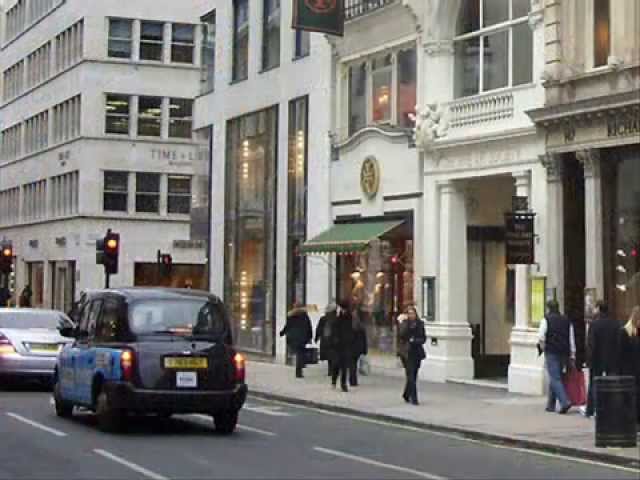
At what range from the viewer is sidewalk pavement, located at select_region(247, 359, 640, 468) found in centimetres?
1584

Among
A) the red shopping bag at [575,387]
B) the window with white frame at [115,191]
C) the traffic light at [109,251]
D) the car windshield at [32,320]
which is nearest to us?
the red shopping bag at [575,387]

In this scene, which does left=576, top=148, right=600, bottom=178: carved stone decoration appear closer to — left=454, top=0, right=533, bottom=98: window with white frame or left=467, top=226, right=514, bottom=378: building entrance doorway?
left=454, top=0, right=533, bottom=98: window with white frame

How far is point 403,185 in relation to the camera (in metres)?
28.3

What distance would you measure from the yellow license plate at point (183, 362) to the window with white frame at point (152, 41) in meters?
43.6

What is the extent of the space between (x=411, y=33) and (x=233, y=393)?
46.4ft

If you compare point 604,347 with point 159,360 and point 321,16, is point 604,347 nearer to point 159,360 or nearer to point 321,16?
point 159,360

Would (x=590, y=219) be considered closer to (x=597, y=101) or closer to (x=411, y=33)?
(x=597, y=101)

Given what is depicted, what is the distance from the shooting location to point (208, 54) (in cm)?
4041

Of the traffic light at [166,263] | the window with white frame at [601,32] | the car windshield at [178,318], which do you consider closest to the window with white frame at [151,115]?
the traffic light at [166,263]

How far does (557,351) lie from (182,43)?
1651 inches

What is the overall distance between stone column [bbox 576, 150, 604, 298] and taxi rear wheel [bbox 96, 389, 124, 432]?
31.7ft

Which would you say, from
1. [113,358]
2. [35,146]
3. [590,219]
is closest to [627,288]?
[590,219]

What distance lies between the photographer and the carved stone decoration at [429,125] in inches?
1050

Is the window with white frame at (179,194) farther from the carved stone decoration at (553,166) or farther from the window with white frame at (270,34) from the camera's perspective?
the carved stone decoration at (553,166)
